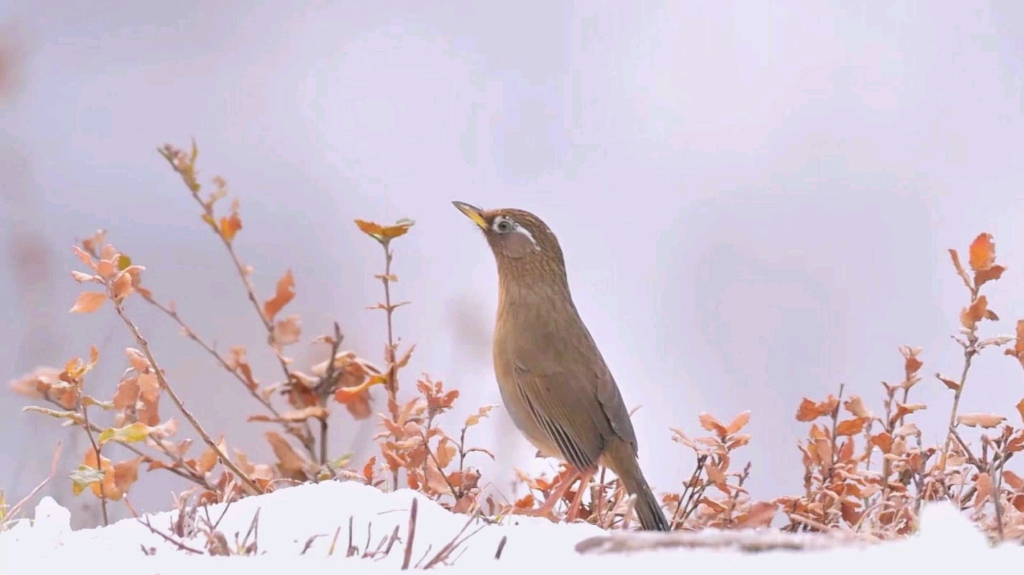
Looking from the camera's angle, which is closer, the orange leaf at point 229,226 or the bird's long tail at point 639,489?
the bird's long tail at point 639,489

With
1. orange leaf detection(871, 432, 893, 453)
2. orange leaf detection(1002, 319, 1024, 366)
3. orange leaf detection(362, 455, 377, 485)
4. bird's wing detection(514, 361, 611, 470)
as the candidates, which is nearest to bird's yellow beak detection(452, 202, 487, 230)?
bird's wing detection(514, 361, 611, 470)

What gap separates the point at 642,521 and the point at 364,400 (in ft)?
3.03

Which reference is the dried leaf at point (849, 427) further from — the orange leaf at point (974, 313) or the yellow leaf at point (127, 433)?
the yellow leaf at point (127, 433)

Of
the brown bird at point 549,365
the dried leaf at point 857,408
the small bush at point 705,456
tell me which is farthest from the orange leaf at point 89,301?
the dried leaf at point 857,408

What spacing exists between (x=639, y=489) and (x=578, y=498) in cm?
31

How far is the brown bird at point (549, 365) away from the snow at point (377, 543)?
88 centimetres

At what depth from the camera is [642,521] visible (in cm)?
284

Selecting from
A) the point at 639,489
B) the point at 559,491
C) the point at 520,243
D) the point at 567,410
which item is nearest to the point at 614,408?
the point at 567,410

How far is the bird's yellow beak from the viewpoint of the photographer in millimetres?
3764

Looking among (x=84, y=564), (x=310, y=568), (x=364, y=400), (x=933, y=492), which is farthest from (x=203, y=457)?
(x=933, y=492)

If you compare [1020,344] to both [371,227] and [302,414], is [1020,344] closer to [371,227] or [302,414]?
[371,227]

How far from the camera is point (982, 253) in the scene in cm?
262

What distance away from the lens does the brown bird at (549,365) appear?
10.6 ft

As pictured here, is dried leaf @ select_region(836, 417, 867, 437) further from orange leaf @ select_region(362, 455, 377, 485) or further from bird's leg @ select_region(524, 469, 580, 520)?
orange leaf @ select_region(362, 455, 377, 485)
